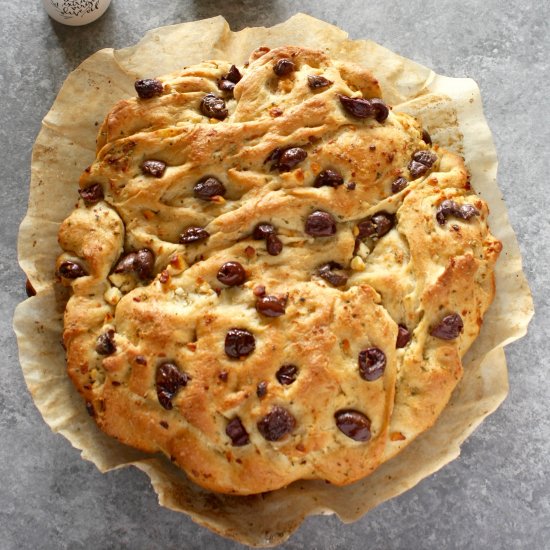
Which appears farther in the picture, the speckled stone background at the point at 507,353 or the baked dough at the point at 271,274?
the speckled stone background at the point at 507,353

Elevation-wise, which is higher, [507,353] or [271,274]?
[271,274]

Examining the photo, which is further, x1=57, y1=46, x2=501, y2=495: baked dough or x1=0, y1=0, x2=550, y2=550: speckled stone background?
x1=0, y1=0, x2=550, y2=550: speckled stone background

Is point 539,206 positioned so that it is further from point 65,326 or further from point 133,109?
point 65,326

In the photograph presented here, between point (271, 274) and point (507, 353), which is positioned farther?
point (507, 353)

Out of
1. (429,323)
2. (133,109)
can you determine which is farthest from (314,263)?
(133,109)
